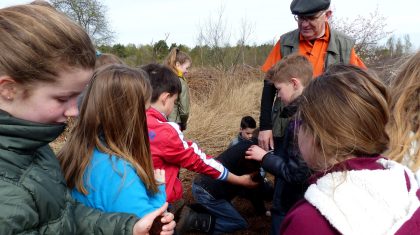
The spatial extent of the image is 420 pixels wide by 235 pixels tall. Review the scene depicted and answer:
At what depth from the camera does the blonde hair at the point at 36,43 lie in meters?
1.19

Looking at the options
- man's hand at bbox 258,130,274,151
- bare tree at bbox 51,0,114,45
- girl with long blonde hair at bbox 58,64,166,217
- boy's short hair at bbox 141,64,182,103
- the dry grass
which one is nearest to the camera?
girl with long blonde hair at bbox 58,64,166,217

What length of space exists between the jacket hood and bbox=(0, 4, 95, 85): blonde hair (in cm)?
13

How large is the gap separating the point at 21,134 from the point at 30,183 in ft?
0.51

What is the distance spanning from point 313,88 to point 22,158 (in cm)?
105

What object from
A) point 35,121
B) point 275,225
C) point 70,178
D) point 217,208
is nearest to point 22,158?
point 35,121

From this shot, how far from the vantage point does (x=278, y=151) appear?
10.6ft

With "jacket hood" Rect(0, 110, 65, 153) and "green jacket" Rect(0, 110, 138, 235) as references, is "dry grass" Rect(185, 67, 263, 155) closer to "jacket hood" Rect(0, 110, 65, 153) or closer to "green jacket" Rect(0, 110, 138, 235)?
"green jacket" Rect(0, 110, 138, 235)

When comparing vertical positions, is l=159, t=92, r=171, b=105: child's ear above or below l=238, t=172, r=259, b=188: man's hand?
above

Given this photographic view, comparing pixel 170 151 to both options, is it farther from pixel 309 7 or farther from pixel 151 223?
pixel 309 7

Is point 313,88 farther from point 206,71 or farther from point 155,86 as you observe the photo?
point 206,71

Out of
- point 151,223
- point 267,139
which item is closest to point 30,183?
point 151,223

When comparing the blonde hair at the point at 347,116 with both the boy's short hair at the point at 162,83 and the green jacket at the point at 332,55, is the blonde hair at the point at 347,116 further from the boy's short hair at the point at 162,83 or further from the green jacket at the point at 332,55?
the green jacket at the point at 332,55

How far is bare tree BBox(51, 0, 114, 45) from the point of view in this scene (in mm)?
17953

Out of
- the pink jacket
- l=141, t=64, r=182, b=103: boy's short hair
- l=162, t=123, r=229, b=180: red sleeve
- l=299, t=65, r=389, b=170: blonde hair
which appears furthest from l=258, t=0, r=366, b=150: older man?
the pink jacket
